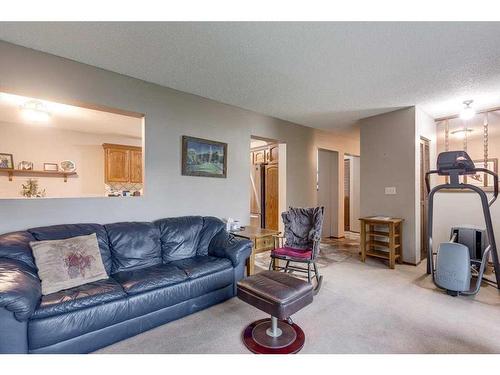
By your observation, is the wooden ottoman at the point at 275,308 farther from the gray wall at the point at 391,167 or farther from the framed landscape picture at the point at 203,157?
the gray wall at the point at 391,167

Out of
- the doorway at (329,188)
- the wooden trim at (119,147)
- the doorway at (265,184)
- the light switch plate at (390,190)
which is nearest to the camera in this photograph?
the light switch plate at (390,190)

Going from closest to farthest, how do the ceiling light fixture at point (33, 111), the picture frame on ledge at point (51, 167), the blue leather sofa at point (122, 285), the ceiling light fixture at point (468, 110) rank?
the blue leather sofa at point (122, 285) → the ceiling light fixture at point (33, 111) → the ceiling light fixture at point (468, 110) → the picture frame on ledge at point (51, 167)

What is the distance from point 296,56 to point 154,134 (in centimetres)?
195

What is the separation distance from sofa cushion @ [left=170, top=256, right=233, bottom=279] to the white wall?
3.31m

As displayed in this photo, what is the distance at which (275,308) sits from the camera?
1860 mm

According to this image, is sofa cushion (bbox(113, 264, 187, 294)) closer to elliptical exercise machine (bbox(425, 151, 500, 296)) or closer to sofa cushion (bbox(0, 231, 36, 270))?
sofa cushion (bbox(0, 231, 36, 270))

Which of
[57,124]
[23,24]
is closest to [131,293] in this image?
[23,24]

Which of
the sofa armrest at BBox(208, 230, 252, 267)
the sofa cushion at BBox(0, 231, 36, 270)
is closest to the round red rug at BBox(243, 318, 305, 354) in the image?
the sofa armrest at BBox(208, 230, 252, 267)

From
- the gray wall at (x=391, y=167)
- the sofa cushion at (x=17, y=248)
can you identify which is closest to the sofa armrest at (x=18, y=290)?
the sofa cushion at (x=17, y=248)

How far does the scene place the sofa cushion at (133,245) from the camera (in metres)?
2.57

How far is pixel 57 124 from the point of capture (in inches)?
191

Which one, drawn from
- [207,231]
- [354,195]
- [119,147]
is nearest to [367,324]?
[207,231]

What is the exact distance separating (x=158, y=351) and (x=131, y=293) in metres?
0.50

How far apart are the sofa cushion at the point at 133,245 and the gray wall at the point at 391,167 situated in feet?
12.4
